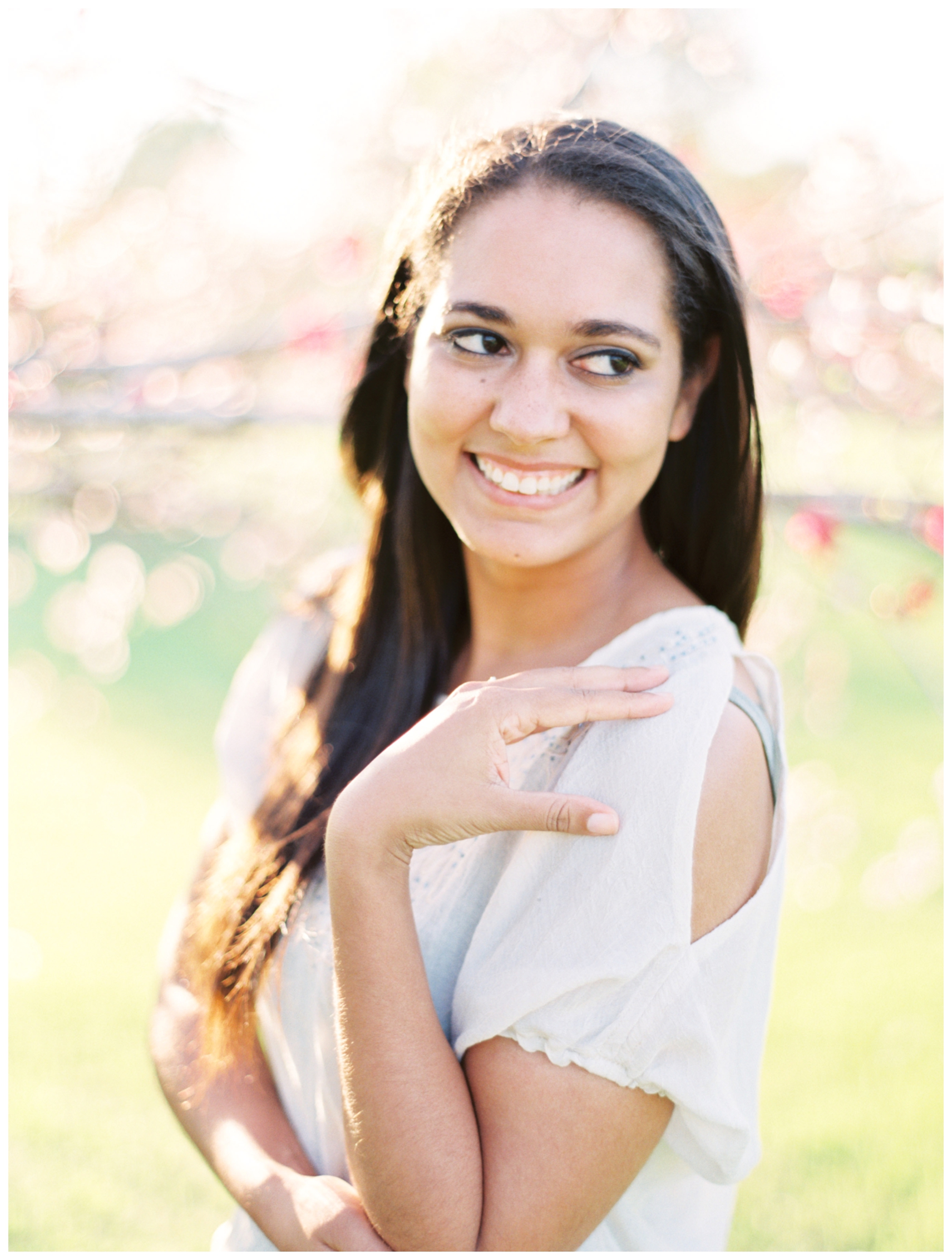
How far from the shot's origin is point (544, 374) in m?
1.35

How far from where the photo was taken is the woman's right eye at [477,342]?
1388mm

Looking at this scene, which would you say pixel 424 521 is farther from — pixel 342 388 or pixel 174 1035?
pixel 342 388

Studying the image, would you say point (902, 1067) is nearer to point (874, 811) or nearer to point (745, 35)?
point (874, 811)

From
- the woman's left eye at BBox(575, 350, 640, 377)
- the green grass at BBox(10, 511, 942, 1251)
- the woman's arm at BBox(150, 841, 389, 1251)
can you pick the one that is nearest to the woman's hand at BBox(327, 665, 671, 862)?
the woman's left eye at BBox(575, 350, 640, 377)

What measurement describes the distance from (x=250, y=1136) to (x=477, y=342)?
121cm

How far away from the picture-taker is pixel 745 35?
10.6ft

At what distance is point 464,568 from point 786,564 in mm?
2345

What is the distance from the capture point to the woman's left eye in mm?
1361

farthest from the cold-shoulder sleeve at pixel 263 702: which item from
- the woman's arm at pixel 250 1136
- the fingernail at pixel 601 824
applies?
the fingernail at pixel 601 824

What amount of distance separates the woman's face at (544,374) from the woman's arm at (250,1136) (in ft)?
2.96

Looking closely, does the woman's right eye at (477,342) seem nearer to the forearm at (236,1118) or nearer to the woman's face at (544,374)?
the woman's face at (544,374)

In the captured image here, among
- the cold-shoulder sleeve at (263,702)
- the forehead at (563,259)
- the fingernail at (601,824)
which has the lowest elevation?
the fingernail at (601,824)

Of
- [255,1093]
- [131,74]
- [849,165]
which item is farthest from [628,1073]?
[849,165]

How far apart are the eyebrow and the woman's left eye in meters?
0.03
